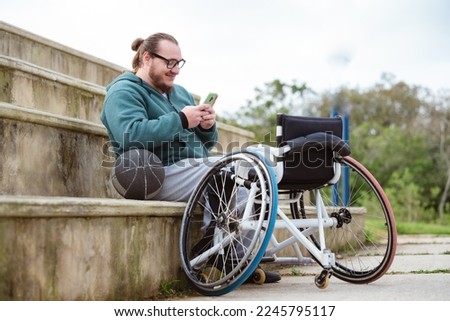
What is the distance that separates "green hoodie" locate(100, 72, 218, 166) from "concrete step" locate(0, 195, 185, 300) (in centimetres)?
36

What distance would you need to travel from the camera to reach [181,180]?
333cm

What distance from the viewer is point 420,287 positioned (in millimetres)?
3062

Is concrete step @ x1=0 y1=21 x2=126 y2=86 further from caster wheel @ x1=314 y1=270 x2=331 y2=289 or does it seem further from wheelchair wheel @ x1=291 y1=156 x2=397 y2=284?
caster wheel @ x1=314 y1=270 x2=331 y2=289

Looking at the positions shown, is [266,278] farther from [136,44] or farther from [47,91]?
[47,91]

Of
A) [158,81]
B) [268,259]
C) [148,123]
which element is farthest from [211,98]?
[268,259]

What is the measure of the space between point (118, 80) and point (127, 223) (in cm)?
96

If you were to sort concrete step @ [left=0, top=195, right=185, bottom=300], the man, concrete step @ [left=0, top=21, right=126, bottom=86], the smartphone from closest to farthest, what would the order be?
1. concrete step @ [left=0, top=195, right=185, bottom=300]
2. the man
3. the smartphone
4. concrete step @ [left=0, top=21, right=126, bottom=86]

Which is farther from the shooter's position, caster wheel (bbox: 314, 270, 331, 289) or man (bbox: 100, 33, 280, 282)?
man (bbox: 100, 33, 280, 282)

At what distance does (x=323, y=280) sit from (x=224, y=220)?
0.52m

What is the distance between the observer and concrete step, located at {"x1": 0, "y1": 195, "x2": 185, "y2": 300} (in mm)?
2258

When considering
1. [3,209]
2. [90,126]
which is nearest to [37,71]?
[90,126]

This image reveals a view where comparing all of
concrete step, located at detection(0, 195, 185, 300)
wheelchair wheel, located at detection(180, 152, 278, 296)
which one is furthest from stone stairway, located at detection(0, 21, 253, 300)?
wheelchair wheel, located at detection(180, 152, 278, 296)

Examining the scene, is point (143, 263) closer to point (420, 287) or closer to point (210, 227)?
point (210, 227)

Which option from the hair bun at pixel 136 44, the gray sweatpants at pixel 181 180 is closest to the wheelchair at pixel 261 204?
the gray sweatpants at pixel 181 180
